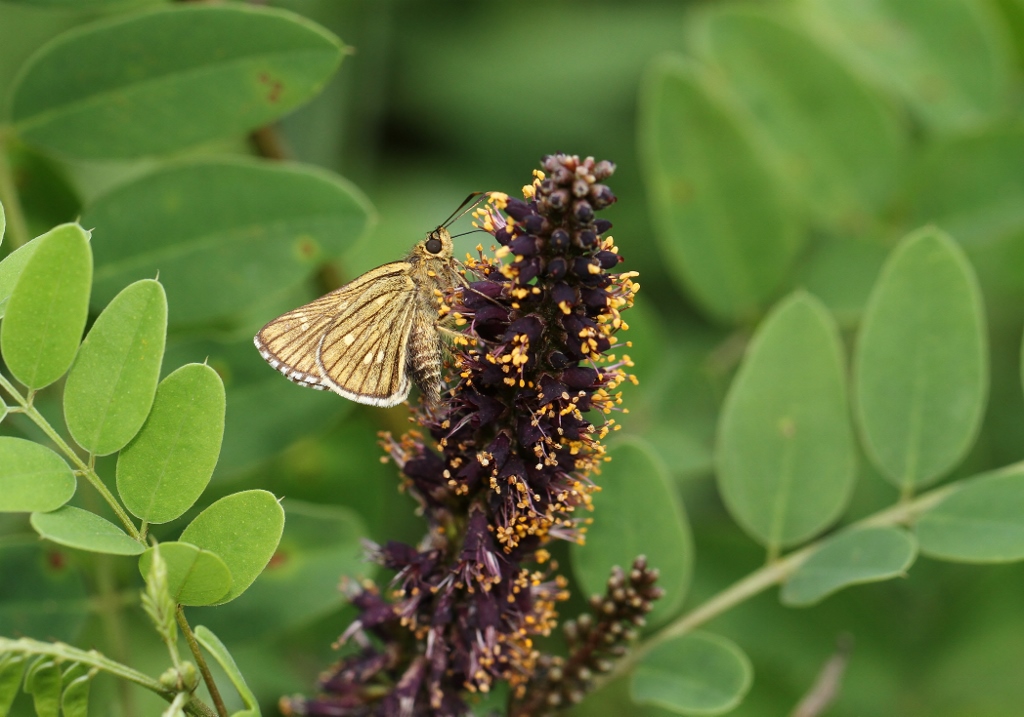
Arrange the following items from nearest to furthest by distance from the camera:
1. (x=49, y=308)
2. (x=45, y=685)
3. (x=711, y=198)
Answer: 1. (x=45, y=685)
2. (x=49, y=308)
3. (x=711, y=198)

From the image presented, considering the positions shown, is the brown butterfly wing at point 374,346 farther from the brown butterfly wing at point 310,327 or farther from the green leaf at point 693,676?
the green leaf at point 693,676

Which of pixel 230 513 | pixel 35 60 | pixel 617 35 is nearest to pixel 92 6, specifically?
pixel 35 60

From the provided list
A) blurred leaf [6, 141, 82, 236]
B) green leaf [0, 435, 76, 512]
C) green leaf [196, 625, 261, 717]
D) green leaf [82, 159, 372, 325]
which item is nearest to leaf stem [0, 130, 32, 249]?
blurred leaf [6, 141, 82, 236]

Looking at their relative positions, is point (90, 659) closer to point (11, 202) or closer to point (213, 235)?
point (213, 235)

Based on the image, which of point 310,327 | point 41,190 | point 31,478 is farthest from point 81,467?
point 41,190

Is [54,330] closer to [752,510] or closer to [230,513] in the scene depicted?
[230,513]

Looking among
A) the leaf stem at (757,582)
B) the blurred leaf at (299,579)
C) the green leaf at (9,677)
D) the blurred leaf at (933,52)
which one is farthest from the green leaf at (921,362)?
the green leaf at (9,677)

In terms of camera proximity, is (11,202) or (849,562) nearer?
(849,562)
